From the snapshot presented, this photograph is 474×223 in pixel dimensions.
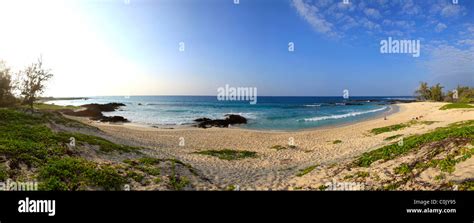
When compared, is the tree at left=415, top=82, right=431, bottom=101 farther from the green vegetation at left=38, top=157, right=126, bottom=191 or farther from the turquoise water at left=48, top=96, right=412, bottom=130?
the green vegetation at left=38, top=157, right=126, bottom=191

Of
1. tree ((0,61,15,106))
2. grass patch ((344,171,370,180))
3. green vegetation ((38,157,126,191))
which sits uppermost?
tree ((0,61,15,106))

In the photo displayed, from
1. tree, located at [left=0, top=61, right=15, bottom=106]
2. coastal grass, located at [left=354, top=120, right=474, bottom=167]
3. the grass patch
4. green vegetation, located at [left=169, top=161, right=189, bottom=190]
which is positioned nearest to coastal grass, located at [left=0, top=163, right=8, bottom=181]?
green vegetation, located at [left=169, top=161, right=189, bottom=190]

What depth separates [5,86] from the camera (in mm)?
25391

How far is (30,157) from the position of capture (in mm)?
9625

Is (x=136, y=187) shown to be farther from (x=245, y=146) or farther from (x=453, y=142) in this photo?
(x=245, y=146)

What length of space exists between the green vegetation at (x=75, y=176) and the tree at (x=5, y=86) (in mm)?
22234

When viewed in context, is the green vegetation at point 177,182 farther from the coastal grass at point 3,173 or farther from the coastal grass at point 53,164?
the coastal grass at point 3,173

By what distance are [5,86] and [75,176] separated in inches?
968

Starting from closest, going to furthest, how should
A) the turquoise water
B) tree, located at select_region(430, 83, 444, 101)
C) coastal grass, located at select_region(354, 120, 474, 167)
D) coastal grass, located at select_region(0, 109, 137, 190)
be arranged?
coastal grass, located at select_region(0, 109, 137, 190) → coastal grass, located at select_region(354, 120, 474, 167) → the turquoise water → tree, located at select_region(430, 83, 444, 101)

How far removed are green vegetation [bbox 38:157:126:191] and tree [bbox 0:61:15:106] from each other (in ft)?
72.9

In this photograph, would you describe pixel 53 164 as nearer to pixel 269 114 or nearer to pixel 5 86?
pixel 5 86

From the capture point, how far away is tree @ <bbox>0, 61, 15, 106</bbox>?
25.2 m

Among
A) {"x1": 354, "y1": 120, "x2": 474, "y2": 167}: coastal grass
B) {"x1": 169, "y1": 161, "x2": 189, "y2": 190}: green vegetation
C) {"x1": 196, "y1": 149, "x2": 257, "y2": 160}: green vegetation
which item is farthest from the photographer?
{"x1": 196, "y1": 149, "x2": 257, "y2": 160}: green vegetation

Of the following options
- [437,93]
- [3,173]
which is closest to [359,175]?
[3,173]
